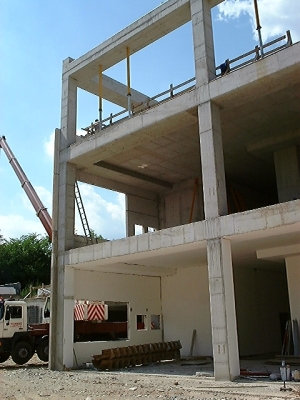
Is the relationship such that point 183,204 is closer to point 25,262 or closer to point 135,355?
point 135,355

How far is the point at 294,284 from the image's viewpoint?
15.5 m

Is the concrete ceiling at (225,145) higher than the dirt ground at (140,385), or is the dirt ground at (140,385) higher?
the concrete ceiling at (225,145)

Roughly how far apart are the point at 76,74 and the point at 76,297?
369 inches

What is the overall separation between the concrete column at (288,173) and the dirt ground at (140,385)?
627cm

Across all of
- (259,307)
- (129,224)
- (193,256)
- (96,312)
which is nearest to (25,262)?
(96,312)

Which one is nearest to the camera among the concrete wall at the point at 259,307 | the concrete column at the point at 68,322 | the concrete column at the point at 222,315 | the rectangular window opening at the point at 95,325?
the concrete column at the point at 222,315

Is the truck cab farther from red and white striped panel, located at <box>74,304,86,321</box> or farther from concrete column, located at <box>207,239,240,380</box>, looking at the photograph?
concrete column, located at <box>207,239,240,380</box>

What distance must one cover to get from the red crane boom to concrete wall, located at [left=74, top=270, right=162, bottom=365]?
153 inches

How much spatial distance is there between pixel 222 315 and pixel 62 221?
839cm

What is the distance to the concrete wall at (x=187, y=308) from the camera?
20.1 metres

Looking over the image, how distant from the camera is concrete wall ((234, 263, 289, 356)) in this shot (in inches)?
783

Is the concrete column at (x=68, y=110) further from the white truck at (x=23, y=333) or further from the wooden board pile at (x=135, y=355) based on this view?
the wooden board pile at (x=135, y=355)

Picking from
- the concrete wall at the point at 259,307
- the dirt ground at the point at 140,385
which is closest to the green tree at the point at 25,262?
the concrete wall at the point at 259,307

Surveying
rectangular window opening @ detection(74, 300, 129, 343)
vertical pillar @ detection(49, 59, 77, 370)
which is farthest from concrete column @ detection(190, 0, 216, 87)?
rectangular window opening @ detection(74, 300, 129, 343)
